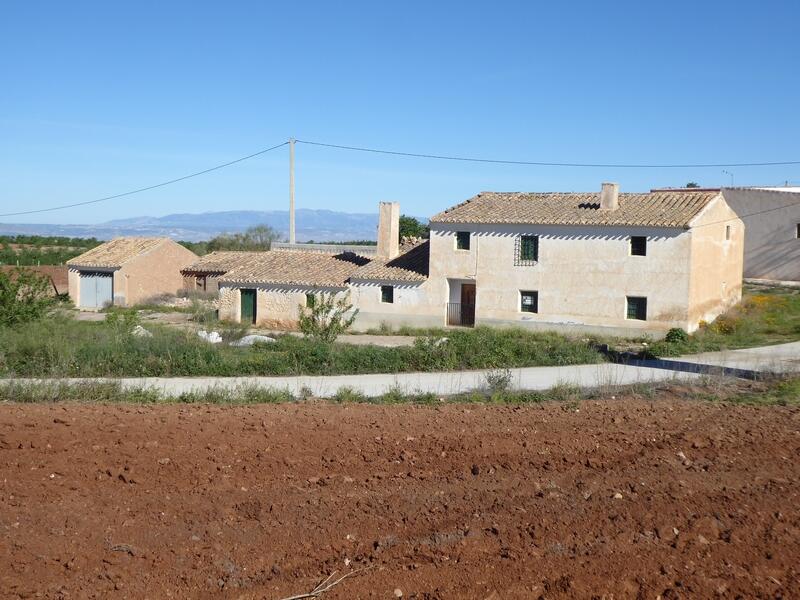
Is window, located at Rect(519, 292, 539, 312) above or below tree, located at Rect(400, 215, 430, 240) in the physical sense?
below

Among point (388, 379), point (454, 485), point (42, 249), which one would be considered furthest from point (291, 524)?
point (42, 249)

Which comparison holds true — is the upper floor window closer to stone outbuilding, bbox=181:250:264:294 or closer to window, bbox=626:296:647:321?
window, bbox=626:296:647:321

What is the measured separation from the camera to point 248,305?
40.3m

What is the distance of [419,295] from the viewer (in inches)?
1454

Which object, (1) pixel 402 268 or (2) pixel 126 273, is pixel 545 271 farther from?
(2) pixel 126 273

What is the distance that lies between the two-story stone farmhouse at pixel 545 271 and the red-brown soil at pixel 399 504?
63.1 ft

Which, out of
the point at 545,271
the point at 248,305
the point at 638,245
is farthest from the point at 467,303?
the point at 248,305

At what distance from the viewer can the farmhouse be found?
46438 millimetres

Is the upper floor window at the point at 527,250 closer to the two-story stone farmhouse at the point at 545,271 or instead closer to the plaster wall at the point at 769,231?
the two-story stone farmhouse at the point at 545,271

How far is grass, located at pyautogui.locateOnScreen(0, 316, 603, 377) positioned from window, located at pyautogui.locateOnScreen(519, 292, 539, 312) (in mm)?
11977

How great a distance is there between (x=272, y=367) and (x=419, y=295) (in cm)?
1747

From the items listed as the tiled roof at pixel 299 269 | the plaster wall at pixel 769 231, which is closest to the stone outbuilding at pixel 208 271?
the tiled roof at pixel 299 269

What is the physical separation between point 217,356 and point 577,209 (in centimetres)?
1935

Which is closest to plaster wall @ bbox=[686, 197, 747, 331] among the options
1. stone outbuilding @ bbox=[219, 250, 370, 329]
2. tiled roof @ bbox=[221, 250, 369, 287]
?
stone outbuilding @ bbox=[219, 250, 370, 329]
